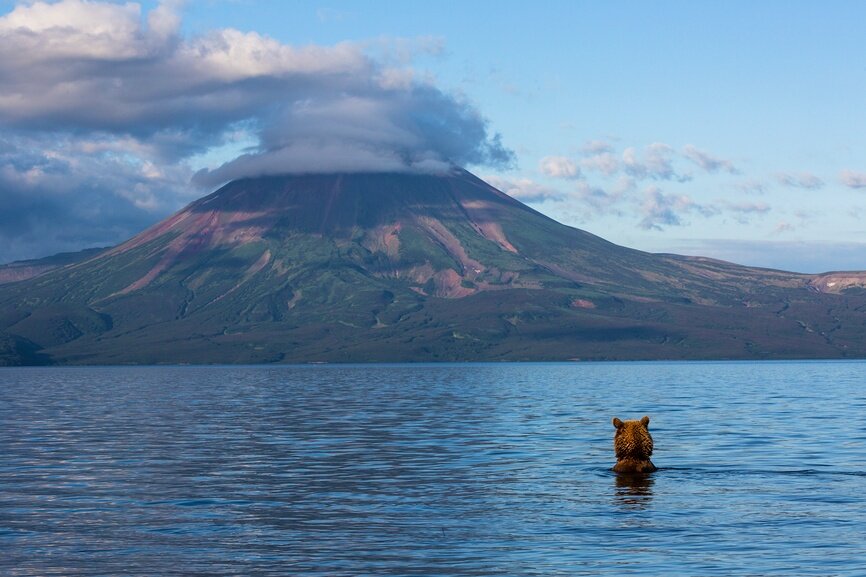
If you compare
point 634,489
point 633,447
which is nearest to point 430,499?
point 634,489

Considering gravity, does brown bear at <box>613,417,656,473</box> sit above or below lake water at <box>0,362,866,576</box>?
above

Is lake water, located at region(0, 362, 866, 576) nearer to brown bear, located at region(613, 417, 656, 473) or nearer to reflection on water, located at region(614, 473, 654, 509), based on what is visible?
reflection on water, located at region(614, 473, 654, 509)

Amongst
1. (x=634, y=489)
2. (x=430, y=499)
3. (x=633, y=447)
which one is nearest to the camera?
(x=430, y=499)

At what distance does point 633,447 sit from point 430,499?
8.05m

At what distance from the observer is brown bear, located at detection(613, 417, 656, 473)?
38938 mm

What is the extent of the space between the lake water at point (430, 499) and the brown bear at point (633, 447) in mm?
881

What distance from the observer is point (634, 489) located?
36.9 metres

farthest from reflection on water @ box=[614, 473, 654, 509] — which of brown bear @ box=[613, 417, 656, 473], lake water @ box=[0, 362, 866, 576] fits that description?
brown bear @ box=[613, 417, 656, 473]

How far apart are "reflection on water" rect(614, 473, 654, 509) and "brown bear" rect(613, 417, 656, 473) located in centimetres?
26

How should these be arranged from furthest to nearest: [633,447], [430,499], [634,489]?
[633,447] → [634,489] → [430,499]

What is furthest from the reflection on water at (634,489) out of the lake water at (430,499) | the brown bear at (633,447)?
the brown bear at (633,447)

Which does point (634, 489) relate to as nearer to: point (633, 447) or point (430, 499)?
point (633, 447)

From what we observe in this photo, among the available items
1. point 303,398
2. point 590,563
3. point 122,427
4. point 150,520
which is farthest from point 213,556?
point 303,398

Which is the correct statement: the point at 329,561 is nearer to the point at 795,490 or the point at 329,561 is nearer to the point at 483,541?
the point at 483,541
